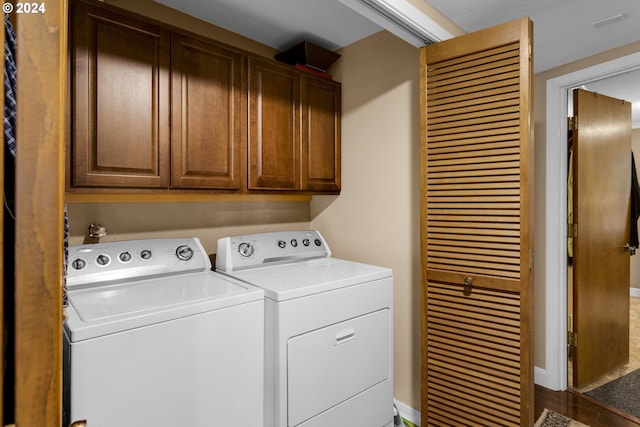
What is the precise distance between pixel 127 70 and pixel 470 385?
2.15 metres

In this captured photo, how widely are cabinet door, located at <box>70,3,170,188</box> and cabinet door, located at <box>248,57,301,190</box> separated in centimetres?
48

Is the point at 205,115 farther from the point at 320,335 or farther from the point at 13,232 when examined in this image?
the point at 13,232

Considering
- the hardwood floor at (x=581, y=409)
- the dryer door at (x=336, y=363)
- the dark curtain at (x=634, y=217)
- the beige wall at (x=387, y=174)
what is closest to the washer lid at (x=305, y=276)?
the dryer door at (x=336, y=363)

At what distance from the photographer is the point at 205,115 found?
5.96 ft

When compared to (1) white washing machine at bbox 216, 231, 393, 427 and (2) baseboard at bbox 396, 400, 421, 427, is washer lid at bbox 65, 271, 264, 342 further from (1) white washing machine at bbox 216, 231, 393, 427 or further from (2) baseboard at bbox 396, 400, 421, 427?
(2) baseboard at bbox 396, 400, 421, 427

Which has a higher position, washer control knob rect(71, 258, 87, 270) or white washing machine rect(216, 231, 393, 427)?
washer control knob rect(71, 258, 87, 270)

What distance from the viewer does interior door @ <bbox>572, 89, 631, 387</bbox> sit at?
2559 mm

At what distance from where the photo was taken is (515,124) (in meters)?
1.58

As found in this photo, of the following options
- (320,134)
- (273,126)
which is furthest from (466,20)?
(273,126)

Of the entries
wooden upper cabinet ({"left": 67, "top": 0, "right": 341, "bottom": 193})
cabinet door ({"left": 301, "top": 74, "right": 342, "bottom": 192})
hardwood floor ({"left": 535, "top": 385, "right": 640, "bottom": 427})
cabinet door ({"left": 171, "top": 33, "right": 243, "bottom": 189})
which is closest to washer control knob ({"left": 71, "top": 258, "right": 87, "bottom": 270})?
wooden upper cabinet ({"left": 67, "top": 0, "right": 341, "bottom": 193})

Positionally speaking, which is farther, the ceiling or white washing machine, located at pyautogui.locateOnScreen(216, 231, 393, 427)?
the ceiling

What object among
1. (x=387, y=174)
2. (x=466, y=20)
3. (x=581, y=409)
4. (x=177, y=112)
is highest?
(x=466, y=20)

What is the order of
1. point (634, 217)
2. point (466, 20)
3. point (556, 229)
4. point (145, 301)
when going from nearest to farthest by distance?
point (145, 301) < point (466, 20) < point (556, 229) < point (634, 217)

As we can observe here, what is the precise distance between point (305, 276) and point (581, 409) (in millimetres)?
2052
